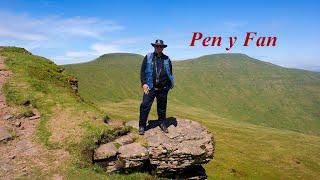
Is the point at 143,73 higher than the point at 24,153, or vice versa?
the point at 143,73

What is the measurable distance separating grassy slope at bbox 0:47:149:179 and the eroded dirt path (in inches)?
9.3

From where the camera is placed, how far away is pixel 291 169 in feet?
297

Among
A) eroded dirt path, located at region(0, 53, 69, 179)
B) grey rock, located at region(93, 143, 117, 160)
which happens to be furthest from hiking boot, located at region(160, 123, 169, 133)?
eroded dirt path, located at region(0, 53, 69, 179)

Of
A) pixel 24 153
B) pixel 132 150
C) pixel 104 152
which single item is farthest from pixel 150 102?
pixel 24 153

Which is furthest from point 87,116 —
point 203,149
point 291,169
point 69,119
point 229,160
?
point 291,169

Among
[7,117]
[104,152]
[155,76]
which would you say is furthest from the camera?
[7,117]

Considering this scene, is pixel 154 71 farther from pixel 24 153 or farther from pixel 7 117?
pixel 7 117

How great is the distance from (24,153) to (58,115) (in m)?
4.34

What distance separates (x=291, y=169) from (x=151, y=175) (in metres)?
76.6

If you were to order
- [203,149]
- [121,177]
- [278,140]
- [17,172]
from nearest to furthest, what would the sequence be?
[17,172]
[121,177]
[203,149]
[278,140]

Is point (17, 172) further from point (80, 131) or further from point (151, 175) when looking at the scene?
point (151, 175)

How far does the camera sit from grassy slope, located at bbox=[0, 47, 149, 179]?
20406mm

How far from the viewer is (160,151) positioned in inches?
889

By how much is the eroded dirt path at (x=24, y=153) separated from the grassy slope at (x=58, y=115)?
0.24 meters
